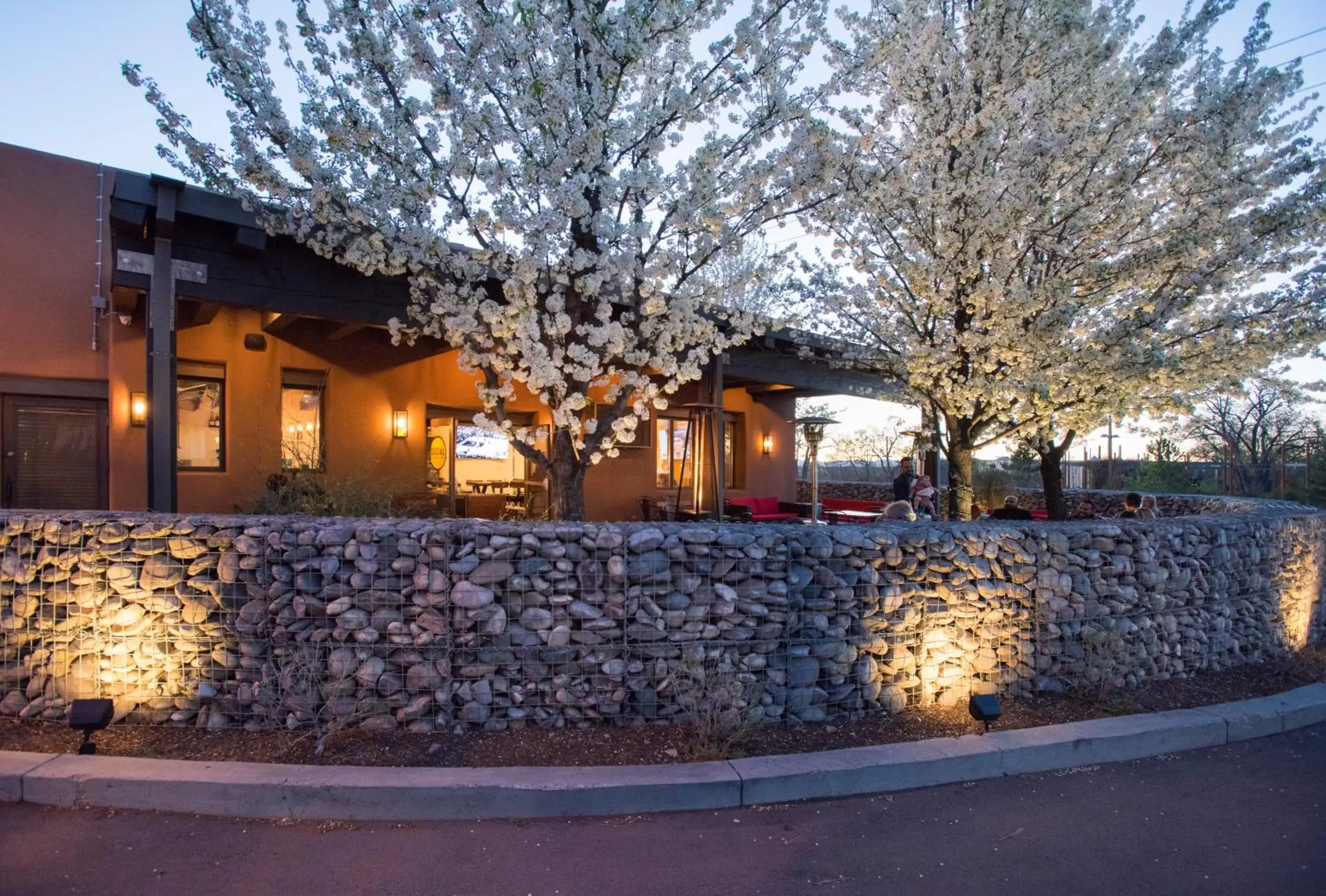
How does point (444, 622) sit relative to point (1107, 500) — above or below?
below

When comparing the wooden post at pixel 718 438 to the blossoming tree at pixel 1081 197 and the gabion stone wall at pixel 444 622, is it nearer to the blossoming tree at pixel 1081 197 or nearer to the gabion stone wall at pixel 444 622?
the blossoming tree at pixel 1081 197

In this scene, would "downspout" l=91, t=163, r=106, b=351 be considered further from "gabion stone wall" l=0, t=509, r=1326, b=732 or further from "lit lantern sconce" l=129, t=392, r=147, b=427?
"gabion stone wall" l=0, t=509, r=1326, b=732

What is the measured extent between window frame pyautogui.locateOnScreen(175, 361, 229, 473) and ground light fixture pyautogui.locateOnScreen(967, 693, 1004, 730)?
29.6 ft

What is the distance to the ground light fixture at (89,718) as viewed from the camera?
4.21 m

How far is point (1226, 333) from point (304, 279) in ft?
28.3

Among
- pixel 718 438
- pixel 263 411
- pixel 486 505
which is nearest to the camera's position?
pixel 263 411

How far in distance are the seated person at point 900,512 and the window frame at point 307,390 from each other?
22.5 ft

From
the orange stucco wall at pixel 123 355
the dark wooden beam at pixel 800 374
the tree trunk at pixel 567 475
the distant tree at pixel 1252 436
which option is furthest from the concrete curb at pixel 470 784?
the distant tree at pixel 1252 436

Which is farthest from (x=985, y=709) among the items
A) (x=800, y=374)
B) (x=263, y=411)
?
(x=800, y=374)

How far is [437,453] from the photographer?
11883 mm

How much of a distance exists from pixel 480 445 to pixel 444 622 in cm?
830

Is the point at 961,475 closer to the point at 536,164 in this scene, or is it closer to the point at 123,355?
the point at 536,164

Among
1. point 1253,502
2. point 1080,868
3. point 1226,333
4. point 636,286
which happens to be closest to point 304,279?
point 636,286

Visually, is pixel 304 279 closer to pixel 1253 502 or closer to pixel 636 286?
pixel 636 286
